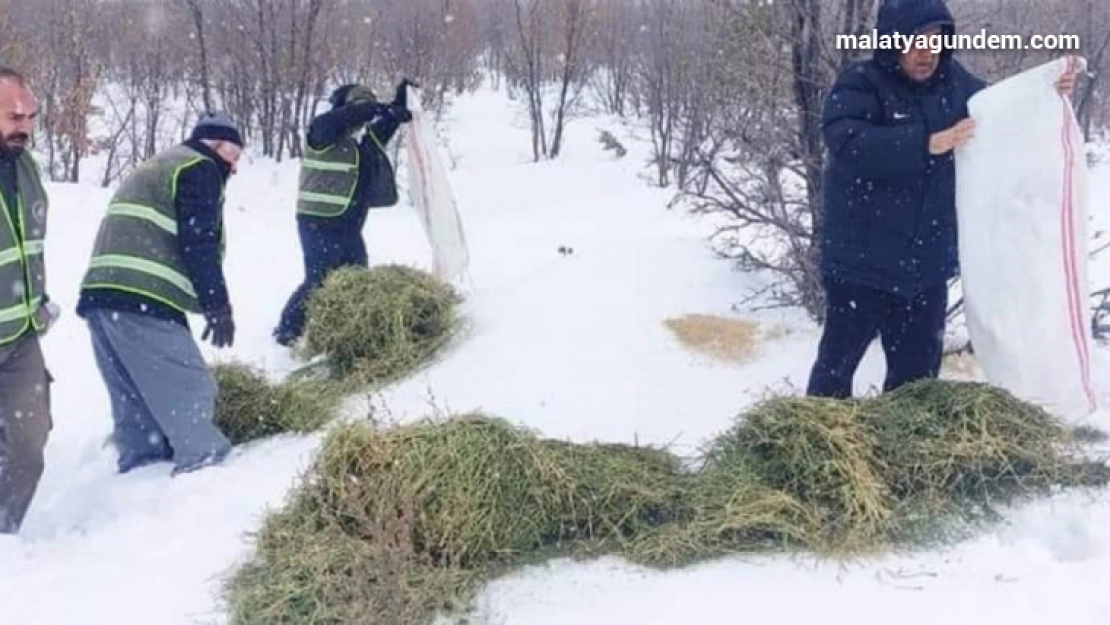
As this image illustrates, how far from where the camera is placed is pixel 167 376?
4023 mm

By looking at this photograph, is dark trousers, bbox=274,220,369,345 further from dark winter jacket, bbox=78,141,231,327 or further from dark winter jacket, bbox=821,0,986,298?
dark winter jacket, bbox=821,0,986,298

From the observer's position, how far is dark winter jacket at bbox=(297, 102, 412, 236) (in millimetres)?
5844

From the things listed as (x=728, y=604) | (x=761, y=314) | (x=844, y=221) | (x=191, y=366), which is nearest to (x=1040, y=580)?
(x=728, y=604)

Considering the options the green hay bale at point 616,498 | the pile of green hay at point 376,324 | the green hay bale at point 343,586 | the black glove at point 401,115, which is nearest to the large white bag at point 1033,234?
the green hay bale at point 616,498

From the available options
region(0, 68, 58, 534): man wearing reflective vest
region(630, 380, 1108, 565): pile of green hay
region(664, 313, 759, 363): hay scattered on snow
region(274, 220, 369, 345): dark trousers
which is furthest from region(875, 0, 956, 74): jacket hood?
region(274, 220, 369, 345): dark trousers

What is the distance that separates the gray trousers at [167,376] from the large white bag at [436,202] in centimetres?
205

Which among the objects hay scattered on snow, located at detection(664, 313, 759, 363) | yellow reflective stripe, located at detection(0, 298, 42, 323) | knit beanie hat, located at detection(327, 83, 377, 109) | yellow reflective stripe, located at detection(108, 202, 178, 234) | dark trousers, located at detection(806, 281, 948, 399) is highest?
knit beanie hat, located at detection(327, 83, 377, 109)

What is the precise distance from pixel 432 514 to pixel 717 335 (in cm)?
211

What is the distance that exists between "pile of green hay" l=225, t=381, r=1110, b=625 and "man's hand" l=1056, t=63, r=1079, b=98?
0.94 meters

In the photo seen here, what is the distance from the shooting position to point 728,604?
2566 mm

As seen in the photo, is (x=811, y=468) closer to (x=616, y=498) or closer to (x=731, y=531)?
(x=731, y=531)

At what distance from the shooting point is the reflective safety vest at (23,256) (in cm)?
360

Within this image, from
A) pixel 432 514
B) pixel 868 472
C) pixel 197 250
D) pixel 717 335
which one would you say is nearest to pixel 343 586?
pixel 432 514

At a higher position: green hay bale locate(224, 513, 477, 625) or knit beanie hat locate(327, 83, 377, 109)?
knit beanie hat locate(327, 83, 377, 109)
